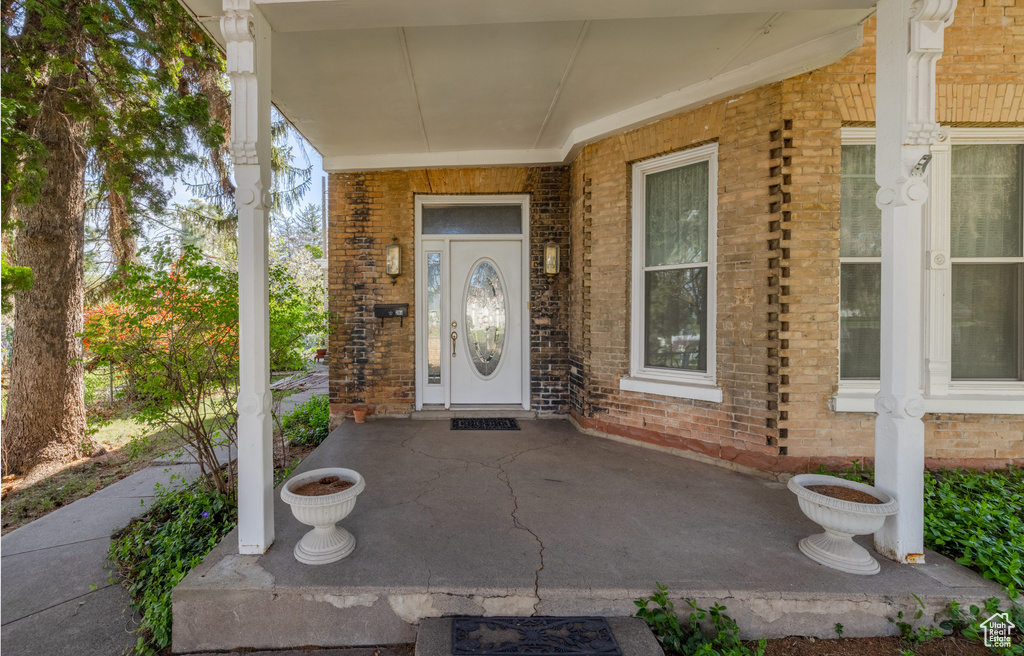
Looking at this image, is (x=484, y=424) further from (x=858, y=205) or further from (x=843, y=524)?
(x=858, y=205)

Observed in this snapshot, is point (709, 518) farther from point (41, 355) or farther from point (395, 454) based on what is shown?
point (41, 355)

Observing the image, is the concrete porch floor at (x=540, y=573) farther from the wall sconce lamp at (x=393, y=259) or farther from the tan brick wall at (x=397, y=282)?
the wall sconce lamp at (x=393, y=259)

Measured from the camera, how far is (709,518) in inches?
102

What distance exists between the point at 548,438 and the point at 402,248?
2.69 meters

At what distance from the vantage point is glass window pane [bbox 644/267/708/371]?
12.3 feet

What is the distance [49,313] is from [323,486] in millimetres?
4636

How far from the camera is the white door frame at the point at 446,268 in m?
5.09

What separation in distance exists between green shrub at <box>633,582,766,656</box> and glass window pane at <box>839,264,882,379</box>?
93.3 inches

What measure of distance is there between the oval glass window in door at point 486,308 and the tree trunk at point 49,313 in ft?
13.5

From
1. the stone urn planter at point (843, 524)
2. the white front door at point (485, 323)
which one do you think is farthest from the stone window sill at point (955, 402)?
the white front door at point (485, 323)

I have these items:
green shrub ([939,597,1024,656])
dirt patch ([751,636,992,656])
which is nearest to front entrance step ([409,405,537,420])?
dirt patch ([751,636,992,656])

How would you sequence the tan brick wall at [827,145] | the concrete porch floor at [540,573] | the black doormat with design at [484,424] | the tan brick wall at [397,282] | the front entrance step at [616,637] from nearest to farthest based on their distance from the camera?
the front entrance step at [616,637]
the concrete porch floor at [540,573]
the tan brick wall at [827,145]
the black doormat with design at [484,424]
the tan brick wall at [397,282]

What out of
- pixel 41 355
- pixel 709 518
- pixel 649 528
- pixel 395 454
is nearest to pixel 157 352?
pixel 395 454

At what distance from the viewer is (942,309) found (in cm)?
328
